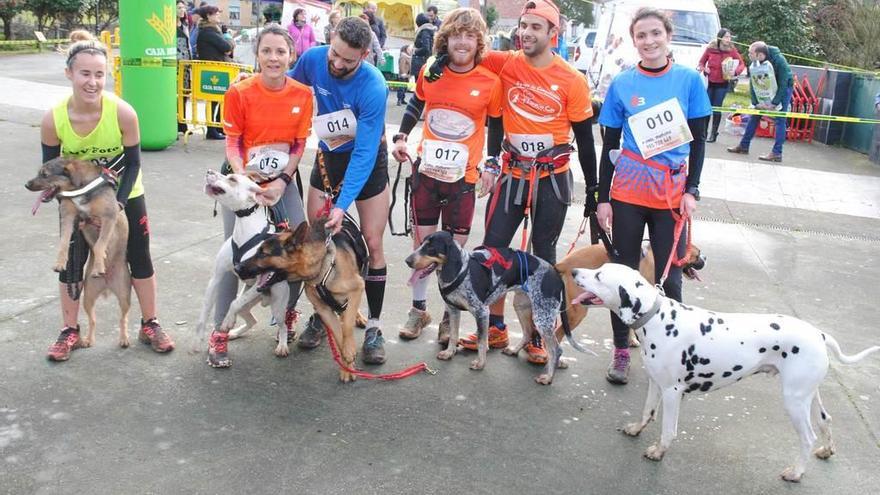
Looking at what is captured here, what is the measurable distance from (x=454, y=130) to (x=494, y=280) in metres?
0.96

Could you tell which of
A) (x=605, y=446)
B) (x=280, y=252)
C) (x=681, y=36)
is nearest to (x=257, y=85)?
(x=280, y=252)

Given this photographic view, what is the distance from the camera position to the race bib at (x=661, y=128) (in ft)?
13.4

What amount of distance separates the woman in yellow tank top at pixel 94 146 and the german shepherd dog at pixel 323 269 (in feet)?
2.78

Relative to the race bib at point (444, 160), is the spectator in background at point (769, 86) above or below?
above

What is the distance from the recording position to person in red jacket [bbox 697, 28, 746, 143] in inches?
560

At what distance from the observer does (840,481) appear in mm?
3654

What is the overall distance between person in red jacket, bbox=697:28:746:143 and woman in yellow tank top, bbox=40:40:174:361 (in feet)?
39.3

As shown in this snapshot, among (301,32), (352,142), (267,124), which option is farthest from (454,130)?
(301,32)

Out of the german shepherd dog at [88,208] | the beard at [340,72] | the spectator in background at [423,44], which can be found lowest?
the german shepherd dog at [88,208]

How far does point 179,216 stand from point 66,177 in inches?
137

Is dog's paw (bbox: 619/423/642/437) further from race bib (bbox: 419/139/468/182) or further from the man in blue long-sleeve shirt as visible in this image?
race bib (bbox: 419/139/468/182)

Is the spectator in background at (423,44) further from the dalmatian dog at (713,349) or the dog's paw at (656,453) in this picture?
the dog's paw at (656,453)

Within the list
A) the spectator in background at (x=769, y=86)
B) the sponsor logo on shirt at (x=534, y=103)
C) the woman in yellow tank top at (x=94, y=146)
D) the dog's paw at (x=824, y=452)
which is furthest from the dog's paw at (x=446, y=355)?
the spectator in background at (x=769, y=86)

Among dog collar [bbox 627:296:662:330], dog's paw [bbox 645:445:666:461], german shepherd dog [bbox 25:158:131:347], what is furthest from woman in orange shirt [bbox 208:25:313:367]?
dog's paw [bbox 645:445:666:461]
